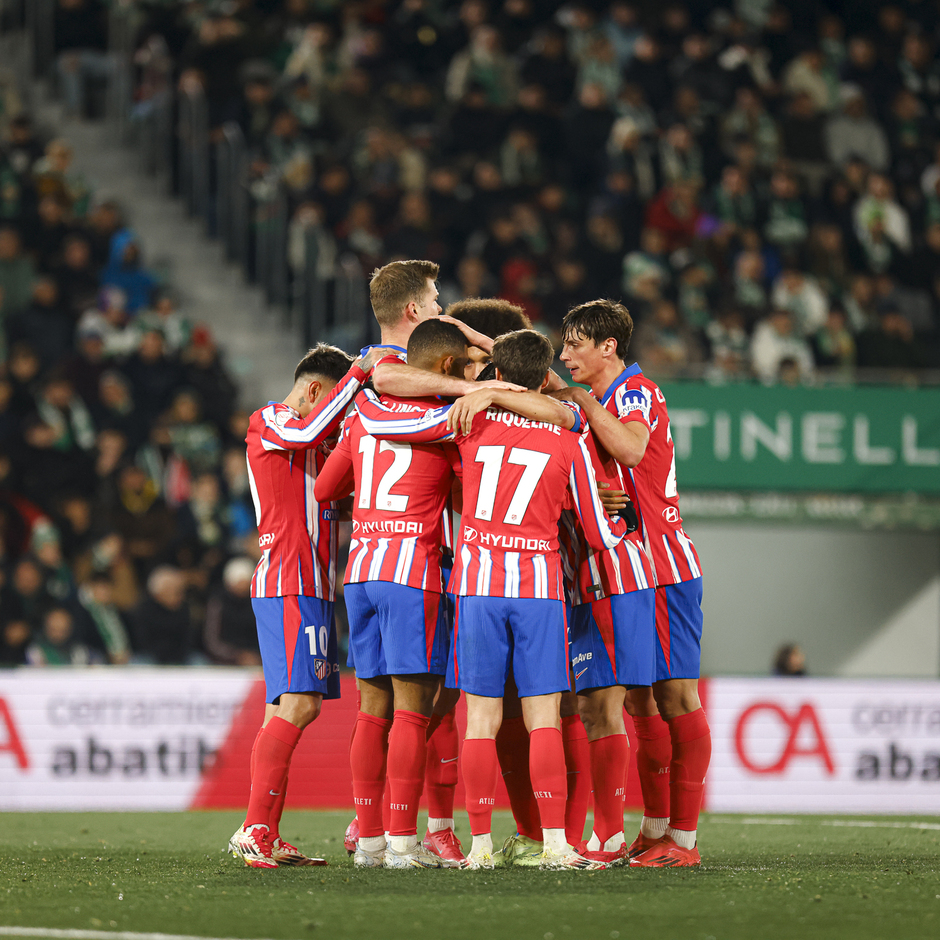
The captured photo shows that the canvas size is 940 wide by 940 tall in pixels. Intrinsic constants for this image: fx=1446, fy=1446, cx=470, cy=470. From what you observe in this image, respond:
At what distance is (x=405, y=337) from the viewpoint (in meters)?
6.12

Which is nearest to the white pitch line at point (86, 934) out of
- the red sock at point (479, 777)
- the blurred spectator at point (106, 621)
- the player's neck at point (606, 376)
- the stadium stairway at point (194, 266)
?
the red sock at point (479, 777)

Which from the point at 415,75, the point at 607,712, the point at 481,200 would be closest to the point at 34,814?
the point at 607,712

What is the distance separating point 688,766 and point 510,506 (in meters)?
1.40

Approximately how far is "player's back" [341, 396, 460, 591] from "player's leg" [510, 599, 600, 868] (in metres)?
0.46

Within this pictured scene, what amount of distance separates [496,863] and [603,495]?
1.52 m

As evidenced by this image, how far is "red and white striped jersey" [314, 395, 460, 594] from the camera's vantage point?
18.7ft

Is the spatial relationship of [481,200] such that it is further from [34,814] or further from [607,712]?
[607,712]

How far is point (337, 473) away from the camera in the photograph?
591 cm

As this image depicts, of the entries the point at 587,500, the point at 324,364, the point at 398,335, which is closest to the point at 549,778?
the point at 587,500

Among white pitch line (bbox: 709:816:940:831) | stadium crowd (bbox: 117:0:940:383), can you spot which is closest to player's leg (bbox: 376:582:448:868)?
white pitch line (bbox: 709:816:940:831)

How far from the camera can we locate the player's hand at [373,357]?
602 centimetres

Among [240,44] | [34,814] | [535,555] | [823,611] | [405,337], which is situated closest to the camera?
[535,555]

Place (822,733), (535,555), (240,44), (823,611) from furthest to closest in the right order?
(240,44) → (823,611) → (822,733) → (535,555)

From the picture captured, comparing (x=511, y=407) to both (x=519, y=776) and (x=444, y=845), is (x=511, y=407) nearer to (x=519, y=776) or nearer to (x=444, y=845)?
(x=519, y=776)
